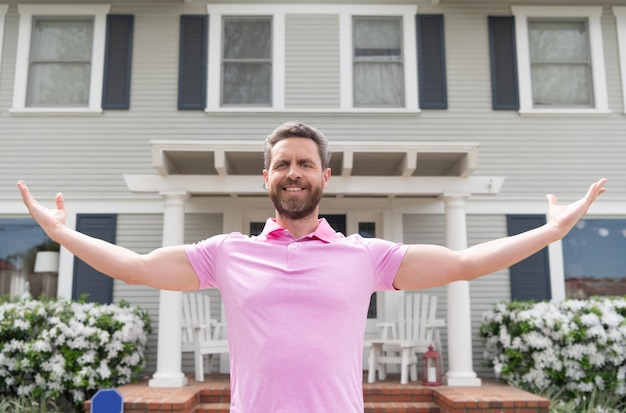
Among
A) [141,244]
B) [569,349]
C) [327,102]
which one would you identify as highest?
[327,102]

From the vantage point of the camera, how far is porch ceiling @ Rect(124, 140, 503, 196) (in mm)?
5480

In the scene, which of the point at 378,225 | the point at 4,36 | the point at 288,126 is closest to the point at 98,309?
the point at 378,225

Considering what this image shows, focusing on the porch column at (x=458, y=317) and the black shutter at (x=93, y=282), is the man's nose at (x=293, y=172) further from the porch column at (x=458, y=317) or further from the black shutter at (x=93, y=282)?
the black shutter at (x=93, y=282)

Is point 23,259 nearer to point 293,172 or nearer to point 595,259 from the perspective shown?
point 293,172

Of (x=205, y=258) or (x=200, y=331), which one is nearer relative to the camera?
(x=205, y=258)

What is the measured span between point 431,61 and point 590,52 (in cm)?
214

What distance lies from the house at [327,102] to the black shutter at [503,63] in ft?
0.06

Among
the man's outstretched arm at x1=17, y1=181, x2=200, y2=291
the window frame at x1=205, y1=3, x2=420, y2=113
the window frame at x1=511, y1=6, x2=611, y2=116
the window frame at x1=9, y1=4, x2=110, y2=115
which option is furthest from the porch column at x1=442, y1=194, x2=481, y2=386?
the window frame at x1=9, y1=4, x2=110, y2=115

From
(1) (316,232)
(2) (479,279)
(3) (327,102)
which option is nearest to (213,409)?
(2) (479,279)

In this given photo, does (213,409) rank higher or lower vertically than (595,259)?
lower

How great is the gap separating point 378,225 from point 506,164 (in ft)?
5.92

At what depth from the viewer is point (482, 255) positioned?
1.56 metres

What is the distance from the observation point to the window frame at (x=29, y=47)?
23.9ft

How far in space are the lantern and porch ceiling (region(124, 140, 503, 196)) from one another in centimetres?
164
